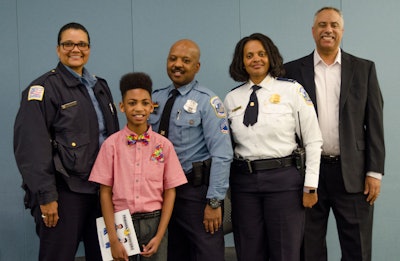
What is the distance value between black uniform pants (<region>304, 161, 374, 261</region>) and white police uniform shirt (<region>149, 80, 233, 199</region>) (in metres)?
0.66

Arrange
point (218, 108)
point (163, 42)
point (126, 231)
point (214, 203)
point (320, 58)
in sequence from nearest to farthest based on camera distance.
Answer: point (126, 231)
point (214, 203)
point (218, 108)
point (320, 58)
point (163, 42)

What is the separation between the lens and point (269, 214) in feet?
7.15

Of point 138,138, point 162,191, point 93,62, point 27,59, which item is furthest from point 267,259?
point 27,59

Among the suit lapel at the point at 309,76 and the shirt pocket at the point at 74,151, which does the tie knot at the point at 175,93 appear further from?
the suit lapel at the point at 309,76

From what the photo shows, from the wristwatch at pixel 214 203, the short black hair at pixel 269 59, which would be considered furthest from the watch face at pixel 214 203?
the short black hair at pixel 269 59

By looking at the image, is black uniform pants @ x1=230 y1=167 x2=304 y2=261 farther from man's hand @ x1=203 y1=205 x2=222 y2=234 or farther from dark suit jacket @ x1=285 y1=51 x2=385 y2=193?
dark suit jacket @ x1=285 y1=51 x2=385 y2=193

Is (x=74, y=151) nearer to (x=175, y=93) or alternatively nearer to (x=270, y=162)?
(x=175, y=93)


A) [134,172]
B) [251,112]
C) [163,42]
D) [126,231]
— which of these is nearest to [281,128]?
[251,112]

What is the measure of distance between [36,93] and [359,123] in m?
1.86

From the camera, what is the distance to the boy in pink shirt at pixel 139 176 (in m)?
1.98

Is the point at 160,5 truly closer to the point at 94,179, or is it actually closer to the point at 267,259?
the point at 94,179

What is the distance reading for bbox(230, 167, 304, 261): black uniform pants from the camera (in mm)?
2156

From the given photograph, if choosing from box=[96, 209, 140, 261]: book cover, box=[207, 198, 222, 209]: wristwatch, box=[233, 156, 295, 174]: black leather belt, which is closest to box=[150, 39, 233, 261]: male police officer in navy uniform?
box=[207, 198, 222, 209]: wristwatch

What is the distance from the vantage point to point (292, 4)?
126 inches
